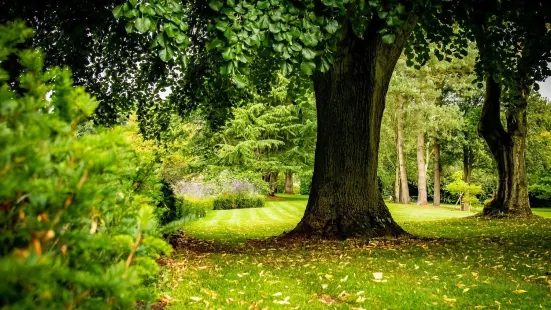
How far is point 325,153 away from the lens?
9664 millimetres

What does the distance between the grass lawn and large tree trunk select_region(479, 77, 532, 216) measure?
5899 mm

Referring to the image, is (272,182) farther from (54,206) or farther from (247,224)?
(54,206)

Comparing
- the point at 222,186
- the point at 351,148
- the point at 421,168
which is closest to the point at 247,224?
the point at 351,148

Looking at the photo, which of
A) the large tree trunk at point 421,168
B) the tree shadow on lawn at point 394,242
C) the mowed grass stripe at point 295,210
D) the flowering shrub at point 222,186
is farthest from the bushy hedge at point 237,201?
the tree shadow on lawn at point 394,242

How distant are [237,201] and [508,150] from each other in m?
17.5

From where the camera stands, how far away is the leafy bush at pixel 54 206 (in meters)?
0.93

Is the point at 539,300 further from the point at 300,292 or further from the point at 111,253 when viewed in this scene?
the point at 111,253

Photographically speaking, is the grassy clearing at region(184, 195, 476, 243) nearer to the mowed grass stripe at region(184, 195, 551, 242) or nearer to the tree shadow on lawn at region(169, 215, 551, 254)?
the mowed grass stripe at region(184, 195, 551, 242)

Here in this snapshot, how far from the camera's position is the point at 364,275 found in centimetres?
595

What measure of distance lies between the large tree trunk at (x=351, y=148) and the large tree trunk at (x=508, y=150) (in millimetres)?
7241

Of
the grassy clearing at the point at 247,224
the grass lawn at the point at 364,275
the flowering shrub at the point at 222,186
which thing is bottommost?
the grassy clearing at the point at 247,224

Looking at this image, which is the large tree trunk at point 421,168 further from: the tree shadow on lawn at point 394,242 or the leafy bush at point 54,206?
the leafy bush at point 54,206

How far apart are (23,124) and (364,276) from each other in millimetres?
5423

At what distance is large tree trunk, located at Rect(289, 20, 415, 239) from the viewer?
366 inches
